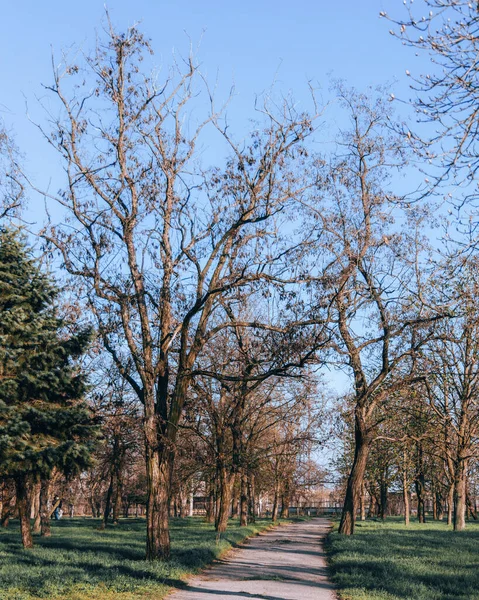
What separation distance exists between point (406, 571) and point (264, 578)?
310 centimetres

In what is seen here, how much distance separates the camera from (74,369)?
2447 cm

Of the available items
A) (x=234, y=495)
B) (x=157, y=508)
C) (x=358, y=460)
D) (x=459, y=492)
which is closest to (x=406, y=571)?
(x=157, y=508)

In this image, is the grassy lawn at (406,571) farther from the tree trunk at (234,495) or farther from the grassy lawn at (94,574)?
the tree trunk at (234,495)

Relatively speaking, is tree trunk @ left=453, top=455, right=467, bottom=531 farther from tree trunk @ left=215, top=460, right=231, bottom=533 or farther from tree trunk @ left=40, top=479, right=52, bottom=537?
tree trunk @ left=40, top=479, right=52, bottom=537

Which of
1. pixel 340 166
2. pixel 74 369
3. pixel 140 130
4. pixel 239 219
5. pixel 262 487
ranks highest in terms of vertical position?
pixel 340 166

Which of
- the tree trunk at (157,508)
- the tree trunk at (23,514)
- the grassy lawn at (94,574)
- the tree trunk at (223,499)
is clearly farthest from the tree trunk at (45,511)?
the tree trunk at (157,508)

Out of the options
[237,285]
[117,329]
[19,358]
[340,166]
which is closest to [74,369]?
[19,358]

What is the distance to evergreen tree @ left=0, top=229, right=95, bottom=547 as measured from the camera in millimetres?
21906

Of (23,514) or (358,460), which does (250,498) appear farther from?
(23,514)

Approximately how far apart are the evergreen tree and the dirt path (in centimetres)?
678

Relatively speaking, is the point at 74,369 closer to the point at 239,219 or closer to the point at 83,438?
the point at 83,438

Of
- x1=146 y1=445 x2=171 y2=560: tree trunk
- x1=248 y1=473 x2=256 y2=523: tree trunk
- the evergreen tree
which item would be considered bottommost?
x1=248 y1=473 x2=256 y2=523: tree trunk

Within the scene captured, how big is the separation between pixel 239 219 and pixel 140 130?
12.5ft

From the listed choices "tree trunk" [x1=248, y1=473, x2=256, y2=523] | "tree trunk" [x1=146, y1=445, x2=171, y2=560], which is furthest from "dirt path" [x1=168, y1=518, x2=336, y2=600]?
"tree trunk" [x1=248, y1=473, x2=256, y2=523]
